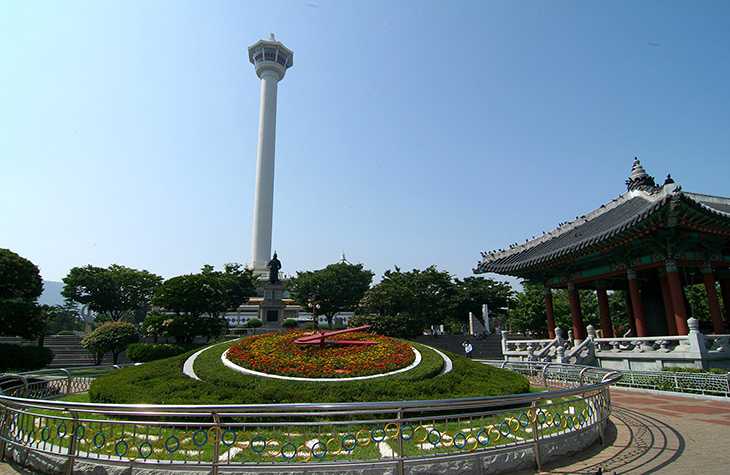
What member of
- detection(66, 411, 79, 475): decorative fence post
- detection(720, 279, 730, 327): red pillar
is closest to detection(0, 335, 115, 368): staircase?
detection(66, 411, 79, 475): decorative fence post

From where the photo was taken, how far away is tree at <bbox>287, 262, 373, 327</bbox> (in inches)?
1815

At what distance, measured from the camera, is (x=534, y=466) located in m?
5.55

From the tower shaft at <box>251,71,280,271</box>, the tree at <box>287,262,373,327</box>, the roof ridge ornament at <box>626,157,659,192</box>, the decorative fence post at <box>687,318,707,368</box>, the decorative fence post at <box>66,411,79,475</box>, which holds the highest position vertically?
the tower shaft at <box>251,71,280,271</box>

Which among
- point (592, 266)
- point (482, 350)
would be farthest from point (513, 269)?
point (482, 350)

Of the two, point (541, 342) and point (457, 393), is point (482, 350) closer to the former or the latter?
point (541, 342)

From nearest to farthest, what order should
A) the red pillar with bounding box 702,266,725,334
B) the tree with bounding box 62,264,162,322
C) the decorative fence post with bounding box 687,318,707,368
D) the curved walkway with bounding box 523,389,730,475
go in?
the curved walkway with bounding box 523,389,730,475 → the decorative fence post with bounding box 687,318,707,368 → the red pillar with bounding box 702,266,725,334 → the tree with bounding box 62,264,162,322

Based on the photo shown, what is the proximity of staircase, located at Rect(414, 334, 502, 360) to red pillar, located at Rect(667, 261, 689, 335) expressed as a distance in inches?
757

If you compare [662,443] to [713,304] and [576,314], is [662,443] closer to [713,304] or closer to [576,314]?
[713,304]

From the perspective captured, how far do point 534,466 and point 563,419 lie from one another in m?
0.97

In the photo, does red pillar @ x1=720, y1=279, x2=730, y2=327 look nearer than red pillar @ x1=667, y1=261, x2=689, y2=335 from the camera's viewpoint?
No

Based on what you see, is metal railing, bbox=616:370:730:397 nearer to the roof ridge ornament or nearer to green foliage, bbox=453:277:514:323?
the roof ridge ornament

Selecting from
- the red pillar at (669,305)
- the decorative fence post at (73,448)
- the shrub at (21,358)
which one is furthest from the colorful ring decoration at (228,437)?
the shrub at (21,358)

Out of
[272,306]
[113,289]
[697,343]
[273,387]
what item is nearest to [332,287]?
[272,306]

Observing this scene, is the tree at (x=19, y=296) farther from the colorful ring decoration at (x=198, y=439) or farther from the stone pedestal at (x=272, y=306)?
the colorful ring decoration at (x=198, y=439)
